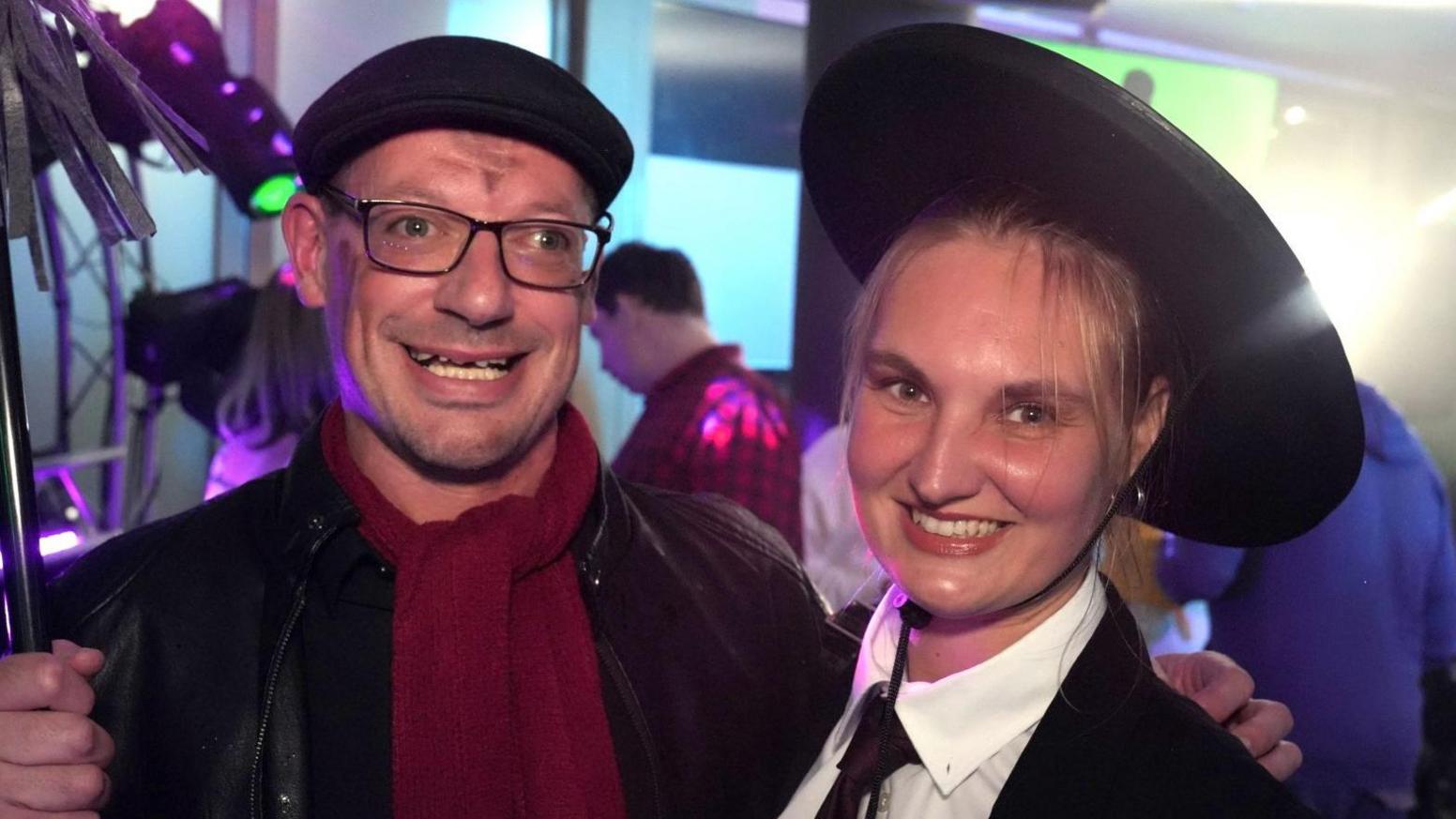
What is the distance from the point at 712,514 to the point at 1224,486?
2.56 ft

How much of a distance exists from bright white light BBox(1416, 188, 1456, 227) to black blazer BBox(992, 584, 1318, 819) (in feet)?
9.03

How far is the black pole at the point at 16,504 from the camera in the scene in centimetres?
118

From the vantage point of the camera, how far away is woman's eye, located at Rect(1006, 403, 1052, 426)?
48.8 inches

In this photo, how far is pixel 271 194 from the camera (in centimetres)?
327

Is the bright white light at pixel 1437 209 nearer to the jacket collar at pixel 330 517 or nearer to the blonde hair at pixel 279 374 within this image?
the jacket collar at pixel 330 517

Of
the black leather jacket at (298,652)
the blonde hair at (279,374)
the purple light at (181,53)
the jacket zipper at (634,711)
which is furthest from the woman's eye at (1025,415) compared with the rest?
the purple light at (181,53)

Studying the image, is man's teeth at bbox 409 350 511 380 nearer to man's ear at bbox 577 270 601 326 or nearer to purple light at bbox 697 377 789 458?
man's ear at bbox 577 270 601 326

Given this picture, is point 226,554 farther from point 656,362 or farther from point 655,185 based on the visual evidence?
point 655,185

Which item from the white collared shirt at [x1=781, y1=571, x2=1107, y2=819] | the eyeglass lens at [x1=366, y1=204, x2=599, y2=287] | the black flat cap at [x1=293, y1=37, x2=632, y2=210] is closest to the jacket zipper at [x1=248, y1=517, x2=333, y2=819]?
the eyeglass lens at [x1=366, y1=204, x2=599, y2=287]

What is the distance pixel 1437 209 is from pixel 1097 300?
9.14 feet

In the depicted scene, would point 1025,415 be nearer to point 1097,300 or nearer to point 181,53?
point 1097,300

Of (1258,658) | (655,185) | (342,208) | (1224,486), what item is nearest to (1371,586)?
(1258,658)

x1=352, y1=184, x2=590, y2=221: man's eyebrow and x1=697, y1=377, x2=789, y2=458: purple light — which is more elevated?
x1=352, y1=184, x2=590, y2=221: man's eyebrow

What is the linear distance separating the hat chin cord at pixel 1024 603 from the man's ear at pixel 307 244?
0.90 metres
